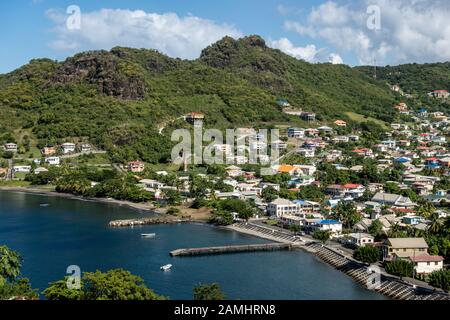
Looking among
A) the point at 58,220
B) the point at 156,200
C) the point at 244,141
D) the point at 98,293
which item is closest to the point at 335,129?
the point at 244,141

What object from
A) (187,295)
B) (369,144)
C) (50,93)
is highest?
(50,93)

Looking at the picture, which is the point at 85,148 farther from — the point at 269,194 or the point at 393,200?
the point at 393,200

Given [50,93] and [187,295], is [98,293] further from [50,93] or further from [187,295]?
[50,93]

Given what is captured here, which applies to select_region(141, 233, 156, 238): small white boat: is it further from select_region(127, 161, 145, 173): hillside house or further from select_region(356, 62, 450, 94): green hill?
select_region(356, 62, 450, 94): green hill

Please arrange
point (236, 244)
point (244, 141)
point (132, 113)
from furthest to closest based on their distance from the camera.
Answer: point (132, 113) < point (244, 141) < point (236, 244)

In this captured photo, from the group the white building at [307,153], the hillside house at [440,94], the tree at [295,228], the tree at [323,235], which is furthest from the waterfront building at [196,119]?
the hillside house at [440,94]

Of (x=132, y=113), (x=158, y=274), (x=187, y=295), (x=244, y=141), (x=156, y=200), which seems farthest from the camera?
(x=132, y=113)

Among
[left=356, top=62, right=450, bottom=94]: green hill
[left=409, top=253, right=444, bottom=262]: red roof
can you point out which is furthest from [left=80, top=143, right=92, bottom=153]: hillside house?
[left=356, top=62, right=450, bottom=94]: green hill

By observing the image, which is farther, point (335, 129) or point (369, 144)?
point (335, 129)

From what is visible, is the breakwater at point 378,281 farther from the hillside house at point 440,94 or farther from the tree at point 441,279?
the hillside house at point 440,94
